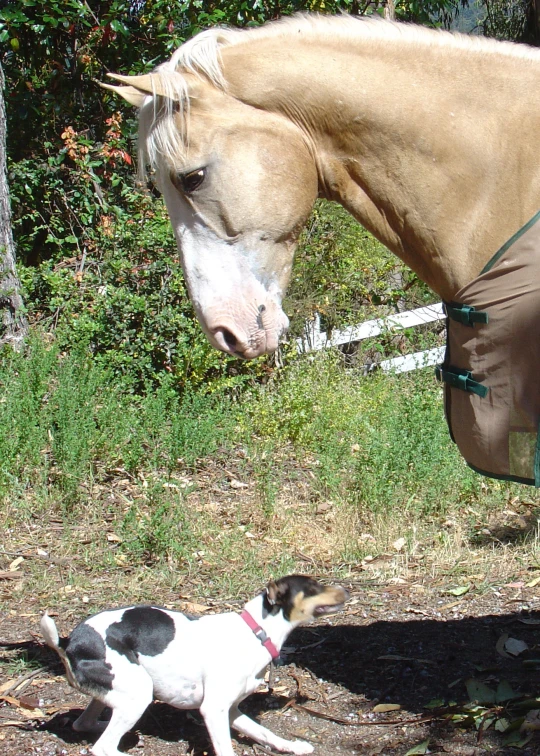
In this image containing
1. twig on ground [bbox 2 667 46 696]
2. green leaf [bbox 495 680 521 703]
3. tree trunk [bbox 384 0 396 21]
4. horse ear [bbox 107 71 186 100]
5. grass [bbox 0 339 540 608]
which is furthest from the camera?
tree trunk [bbox 384 0 396 21]

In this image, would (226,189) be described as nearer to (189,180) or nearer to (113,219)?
(189,180)

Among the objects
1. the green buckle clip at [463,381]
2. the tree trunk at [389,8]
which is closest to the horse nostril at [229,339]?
the green buckle clip at [463,381]

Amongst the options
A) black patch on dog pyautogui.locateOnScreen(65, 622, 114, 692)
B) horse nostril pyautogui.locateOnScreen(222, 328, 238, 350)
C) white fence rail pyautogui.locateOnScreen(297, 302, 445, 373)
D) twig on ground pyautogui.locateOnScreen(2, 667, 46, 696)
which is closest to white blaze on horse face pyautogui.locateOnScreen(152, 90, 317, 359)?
horse nostril pyautogui.locateOnScreen(222, 328, 238, 350)

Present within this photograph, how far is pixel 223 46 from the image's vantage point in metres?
2.48

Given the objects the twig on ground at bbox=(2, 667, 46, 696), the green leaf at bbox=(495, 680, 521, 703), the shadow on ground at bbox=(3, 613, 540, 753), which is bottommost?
the shadow on ground at bbox=(3, 613, 540, 753)

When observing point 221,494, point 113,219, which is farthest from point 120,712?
point 113,219

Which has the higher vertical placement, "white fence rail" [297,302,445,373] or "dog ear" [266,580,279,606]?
"dog ear" [266,580,279,606]

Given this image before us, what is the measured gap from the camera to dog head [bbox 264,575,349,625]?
294 centimetres

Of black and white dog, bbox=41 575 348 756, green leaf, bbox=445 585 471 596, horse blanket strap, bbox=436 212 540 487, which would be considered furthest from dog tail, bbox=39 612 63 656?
green leaf, bbox=445 585 471 596

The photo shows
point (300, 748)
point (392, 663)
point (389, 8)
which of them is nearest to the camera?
point (300, 748)

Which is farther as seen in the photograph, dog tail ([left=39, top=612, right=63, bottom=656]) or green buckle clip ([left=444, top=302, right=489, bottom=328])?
dog tail ([left=39, top=612, right=63, bottom=656])

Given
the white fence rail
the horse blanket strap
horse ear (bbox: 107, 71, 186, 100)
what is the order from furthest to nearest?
the white fence rail, horse ear (bbox: 107, 71, 186, 100), the horse blanket strap

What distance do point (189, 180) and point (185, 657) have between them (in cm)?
167

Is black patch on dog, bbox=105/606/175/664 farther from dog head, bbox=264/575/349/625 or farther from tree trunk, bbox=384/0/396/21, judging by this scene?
tree trunk, bbox=384/0/396/21
